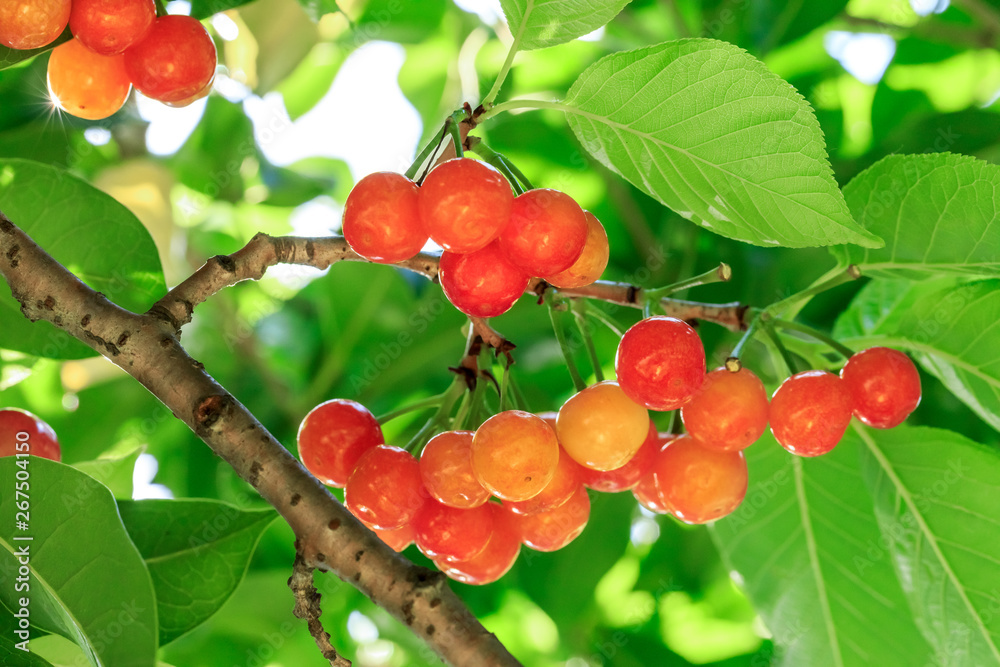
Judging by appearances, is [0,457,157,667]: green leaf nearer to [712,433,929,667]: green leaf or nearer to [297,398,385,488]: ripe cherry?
[297,398,385,488]: ripe cherry

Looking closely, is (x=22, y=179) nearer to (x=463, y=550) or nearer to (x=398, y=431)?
(x=463, y=550)

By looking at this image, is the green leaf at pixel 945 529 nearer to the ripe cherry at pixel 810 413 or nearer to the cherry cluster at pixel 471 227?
the ripe cherry at pixel 810 413

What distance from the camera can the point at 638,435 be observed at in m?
1.01

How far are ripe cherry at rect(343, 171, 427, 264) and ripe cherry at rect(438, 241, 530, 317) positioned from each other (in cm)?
6

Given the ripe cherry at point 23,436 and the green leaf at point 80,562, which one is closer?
the green leaf at point 80,562

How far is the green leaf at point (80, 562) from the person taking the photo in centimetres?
77

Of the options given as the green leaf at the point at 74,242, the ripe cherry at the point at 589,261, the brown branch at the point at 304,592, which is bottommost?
the brown branch at the point at 304,592

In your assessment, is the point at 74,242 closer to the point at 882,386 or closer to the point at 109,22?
the point at 109,22

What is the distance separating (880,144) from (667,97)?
4.59 feet

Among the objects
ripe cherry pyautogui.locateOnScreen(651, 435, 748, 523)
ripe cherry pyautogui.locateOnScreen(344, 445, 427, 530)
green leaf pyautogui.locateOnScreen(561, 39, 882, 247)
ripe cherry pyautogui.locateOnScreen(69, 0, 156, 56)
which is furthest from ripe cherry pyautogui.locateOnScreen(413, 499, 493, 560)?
ripe cherry pyautogui.locateOnScreen(69, 0, 156, 56)

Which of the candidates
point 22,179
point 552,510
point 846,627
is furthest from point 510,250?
point 846,627

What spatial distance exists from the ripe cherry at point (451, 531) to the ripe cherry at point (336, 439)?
126 mm

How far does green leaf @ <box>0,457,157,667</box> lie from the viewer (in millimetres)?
771

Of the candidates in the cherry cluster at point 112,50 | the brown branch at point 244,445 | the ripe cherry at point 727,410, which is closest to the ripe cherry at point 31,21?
the cherry cluster at point 112,50
